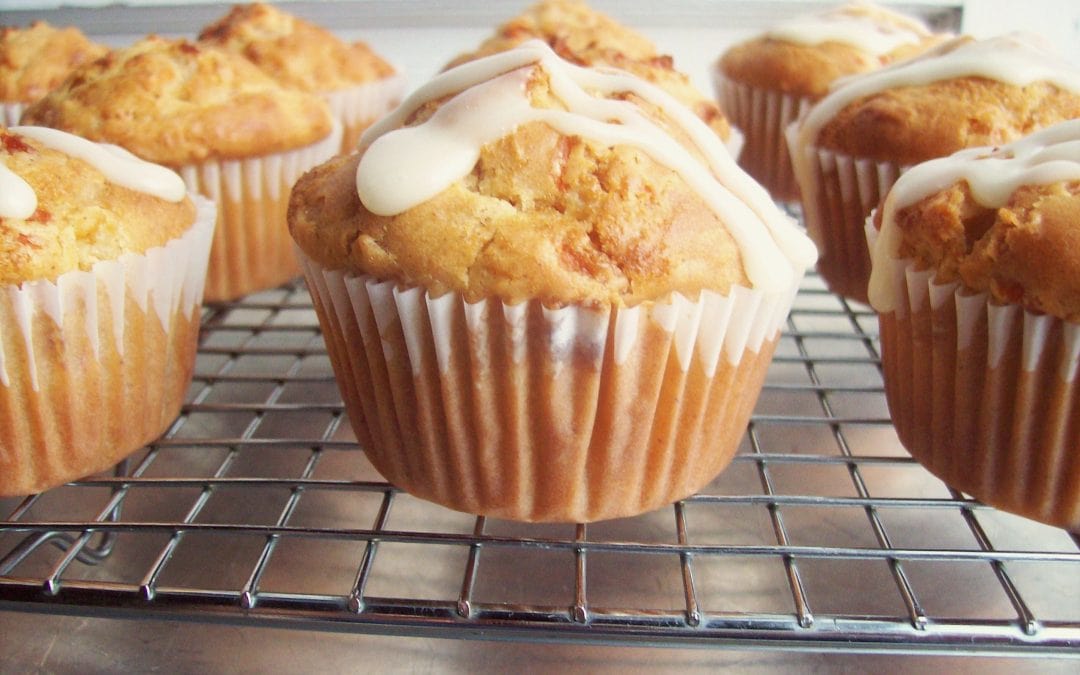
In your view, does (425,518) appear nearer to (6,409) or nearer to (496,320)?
(496,320)

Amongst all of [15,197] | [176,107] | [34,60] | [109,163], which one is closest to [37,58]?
[34,60]

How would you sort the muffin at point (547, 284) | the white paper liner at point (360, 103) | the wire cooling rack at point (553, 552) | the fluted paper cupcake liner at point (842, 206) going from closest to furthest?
the wire cooling rack at point (553, 552), the muffin at point (547, 284), the fluted paper cupcake liner at point (842, 206), the white paper liner at point (360, 103)

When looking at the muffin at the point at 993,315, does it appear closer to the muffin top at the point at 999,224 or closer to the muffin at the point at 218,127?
the muffin top at the point at 999,224

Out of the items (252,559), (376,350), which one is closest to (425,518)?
(252,559)

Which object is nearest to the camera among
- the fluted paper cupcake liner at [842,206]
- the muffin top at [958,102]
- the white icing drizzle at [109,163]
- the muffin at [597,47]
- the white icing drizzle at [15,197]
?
the white icing drizzle at [15,197]

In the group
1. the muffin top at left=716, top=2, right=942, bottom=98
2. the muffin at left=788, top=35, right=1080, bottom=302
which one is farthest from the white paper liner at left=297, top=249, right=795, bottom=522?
the muffin top at left=716, top=2, right=942, bottom=98

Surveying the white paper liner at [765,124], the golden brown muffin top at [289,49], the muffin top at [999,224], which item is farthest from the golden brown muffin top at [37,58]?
the muffin top at [999,224]

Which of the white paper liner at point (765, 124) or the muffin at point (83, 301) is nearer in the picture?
the muffin at point (83, 301)

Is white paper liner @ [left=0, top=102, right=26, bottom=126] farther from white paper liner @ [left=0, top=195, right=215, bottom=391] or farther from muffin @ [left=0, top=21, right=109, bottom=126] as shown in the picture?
white paper liner @ [left=0, top=195, right=215, bottom=391]
